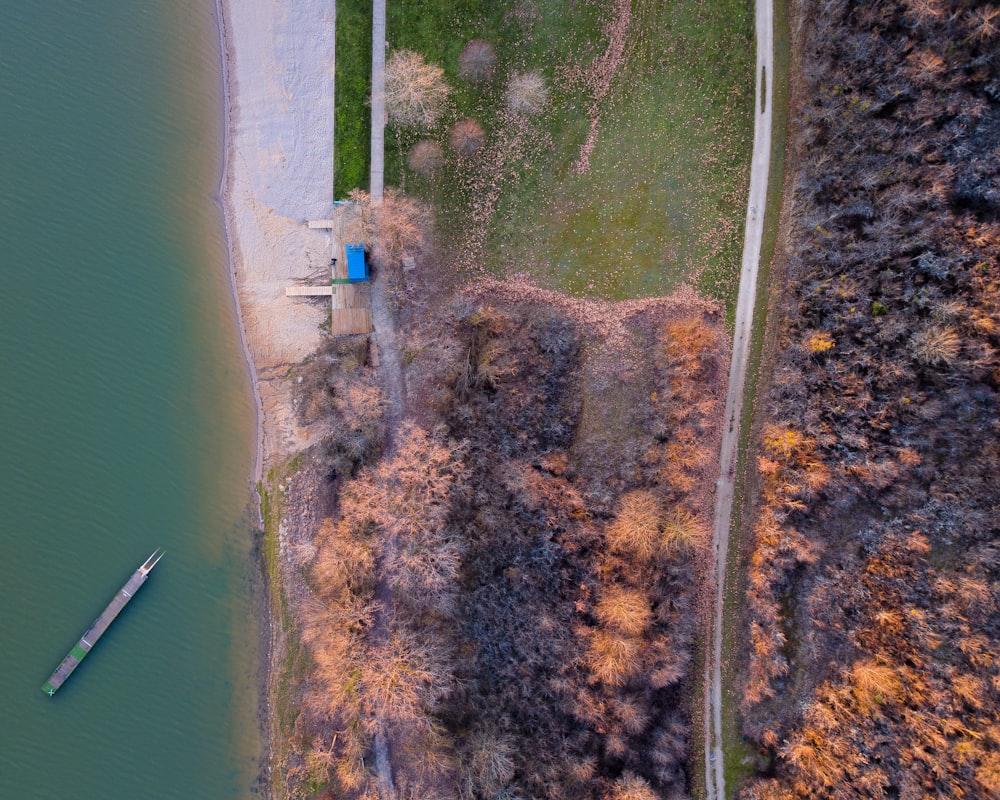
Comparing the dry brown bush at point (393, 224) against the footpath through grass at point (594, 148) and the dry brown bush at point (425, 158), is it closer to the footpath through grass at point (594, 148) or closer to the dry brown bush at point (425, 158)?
the footpath through grass at point (594, 148)

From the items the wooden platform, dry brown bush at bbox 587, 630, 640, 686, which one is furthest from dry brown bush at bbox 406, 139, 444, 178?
dry brown bush at bbox 587, 630, 640, 686

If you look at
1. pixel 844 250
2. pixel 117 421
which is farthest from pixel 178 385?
pixel 844 250

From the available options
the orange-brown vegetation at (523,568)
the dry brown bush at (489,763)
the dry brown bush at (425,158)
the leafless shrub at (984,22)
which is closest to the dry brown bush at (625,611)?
the orange-brown vegetation at (523,568)

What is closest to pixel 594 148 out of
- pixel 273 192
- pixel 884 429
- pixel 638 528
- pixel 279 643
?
pixel 273 192

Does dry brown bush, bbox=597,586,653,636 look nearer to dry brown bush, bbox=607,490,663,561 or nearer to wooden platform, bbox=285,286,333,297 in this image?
dry brown bush, bbox=607,490,663,561

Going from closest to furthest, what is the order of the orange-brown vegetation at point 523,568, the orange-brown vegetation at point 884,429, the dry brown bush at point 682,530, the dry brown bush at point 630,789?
the orange-brown vegetation at point 884,429, the dry brown bush at point 630,789, the orange-brown vegetation at point 523,568, the dry brown bush at point 682,530
